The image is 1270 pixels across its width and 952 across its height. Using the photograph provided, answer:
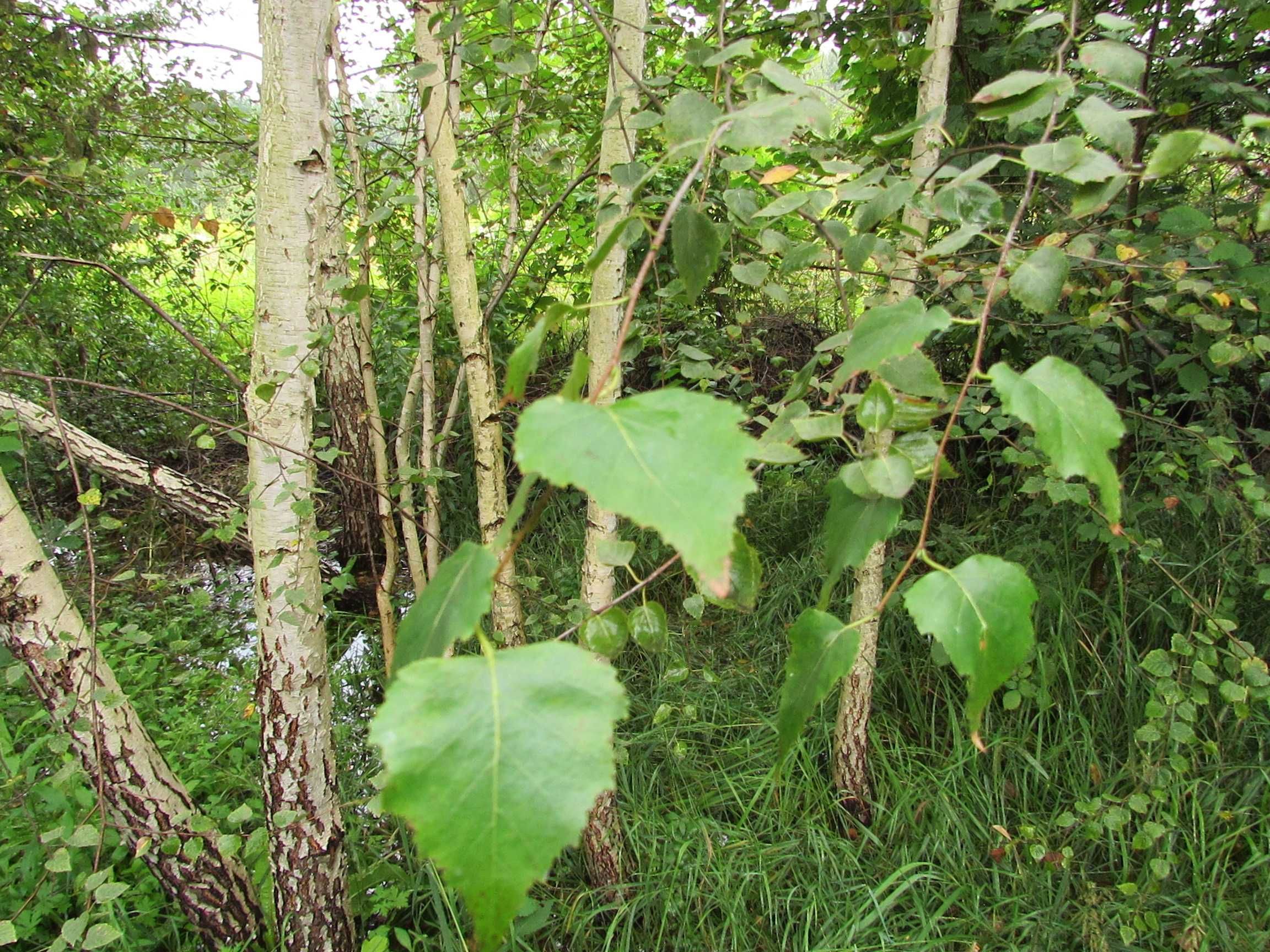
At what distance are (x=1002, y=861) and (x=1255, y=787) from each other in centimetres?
58

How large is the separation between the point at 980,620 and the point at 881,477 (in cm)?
10

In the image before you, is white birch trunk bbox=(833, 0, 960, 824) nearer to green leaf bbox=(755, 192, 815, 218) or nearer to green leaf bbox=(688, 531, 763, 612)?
green leaf bbox=(755, 192, 815, 218)

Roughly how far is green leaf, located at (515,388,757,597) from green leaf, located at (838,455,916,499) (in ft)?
0.52

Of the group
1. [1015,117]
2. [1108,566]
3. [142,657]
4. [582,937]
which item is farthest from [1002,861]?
[142,657]

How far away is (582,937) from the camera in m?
1.65

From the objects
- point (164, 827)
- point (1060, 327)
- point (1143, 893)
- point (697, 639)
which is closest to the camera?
point (164, 827)

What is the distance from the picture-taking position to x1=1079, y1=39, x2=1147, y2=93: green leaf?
52 centimetres

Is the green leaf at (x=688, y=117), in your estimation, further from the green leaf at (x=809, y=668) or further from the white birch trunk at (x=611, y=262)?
the white birch trunk at (x=611, y=262)

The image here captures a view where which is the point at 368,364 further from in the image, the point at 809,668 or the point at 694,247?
the point at 809,668

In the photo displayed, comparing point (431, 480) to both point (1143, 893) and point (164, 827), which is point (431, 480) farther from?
point (1143, 893)

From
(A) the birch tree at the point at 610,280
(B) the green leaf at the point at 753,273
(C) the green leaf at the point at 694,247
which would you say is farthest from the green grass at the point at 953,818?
(C) the green leaf at the point at 694,247

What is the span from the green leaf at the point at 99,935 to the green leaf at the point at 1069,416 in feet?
4.38

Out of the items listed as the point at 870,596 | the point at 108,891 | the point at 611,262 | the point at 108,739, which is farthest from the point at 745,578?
the point at 108,739

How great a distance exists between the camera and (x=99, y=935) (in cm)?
104
